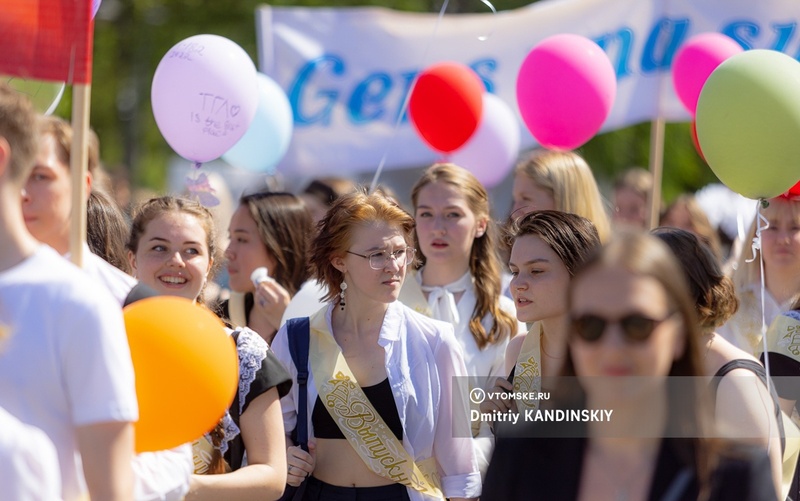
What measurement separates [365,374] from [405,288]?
1.31 meters

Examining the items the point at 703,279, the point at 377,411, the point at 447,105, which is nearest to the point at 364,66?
the point at 447,105

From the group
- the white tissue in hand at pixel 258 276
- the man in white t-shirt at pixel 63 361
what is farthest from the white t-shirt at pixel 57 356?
the white tissue in hand at pixel 258 276

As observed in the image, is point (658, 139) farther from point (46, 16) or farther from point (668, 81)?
point (46, 16)

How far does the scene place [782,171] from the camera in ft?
12.5

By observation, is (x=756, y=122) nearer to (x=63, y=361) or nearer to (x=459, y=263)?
(x=459, y=263)

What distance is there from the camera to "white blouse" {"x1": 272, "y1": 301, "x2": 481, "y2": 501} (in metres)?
3.66

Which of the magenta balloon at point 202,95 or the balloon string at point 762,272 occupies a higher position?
the magenta balloon at point 202,95

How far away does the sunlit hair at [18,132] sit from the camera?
2152 millimetres

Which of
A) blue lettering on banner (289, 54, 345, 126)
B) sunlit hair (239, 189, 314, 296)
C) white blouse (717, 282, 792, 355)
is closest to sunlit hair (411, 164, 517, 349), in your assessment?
sunlit hair (239, 189, 314, 296)

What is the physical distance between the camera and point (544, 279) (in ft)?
12.2

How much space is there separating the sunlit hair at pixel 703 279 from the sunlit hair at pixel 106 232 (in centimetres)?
210

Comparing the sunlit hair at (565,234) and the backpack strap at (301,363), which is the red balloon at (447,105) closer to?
the sunlit hair at (565,234)

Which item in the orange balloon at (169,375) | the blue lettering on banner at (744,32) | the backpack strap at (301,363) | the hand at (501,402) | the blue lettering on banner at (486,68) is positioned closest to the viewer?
the orange balloon at (169,375)

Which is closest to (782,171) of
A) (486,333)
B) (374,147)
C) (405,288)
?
(486,333)
